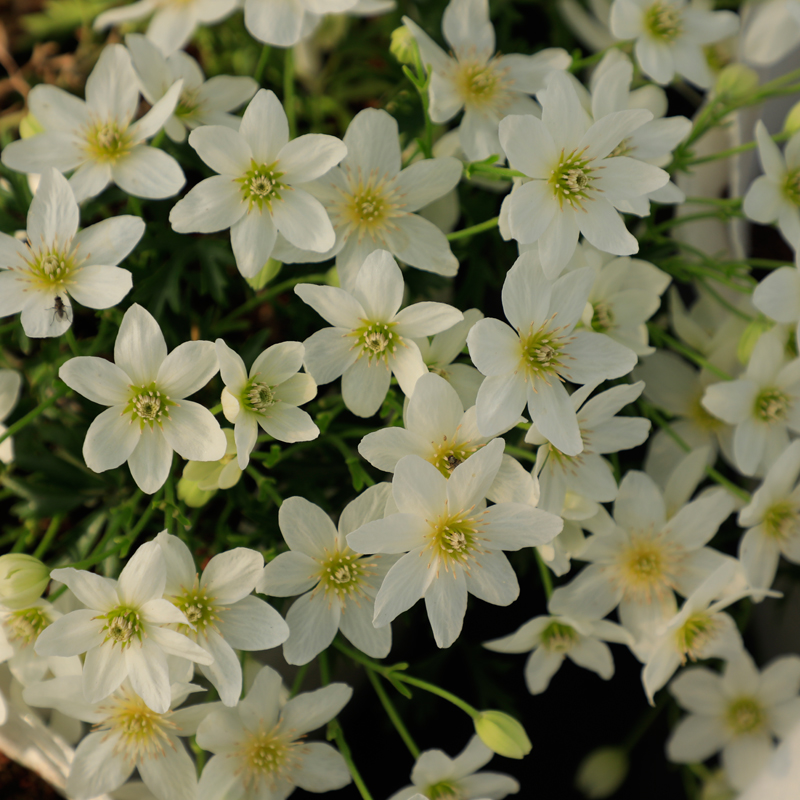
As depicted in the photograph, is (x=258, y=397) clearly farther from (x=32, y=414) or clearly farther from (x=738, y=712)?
(x=738, y=712)

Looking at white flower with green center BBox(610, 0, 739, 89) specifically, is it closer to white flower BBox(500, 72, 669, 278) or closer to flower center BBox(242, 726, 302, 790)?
white flower BBox(500, 72, 669, 278)

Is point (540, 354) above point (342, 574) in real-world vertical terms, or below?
above

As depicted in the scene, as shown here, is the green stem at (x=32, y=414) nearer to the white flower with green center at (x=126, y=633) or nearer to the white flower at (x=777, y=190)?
the white flower with green center at (x=126, y=633)

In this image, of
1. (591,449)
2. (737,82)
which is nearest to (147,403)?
(591,449)

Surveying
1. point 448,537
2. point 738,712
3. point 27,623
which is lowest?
point 738,712

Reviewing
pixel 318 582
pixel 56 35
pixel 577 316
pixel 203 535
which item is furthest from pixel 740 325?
pixel 56 35

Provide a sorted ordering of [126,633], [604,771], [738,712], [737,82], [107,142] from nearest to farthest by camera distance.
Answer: [126,633]
[107,142]
[737,82]
[738,712]
[604,771]

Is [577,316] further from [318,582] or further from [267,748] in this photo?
[267,748]
